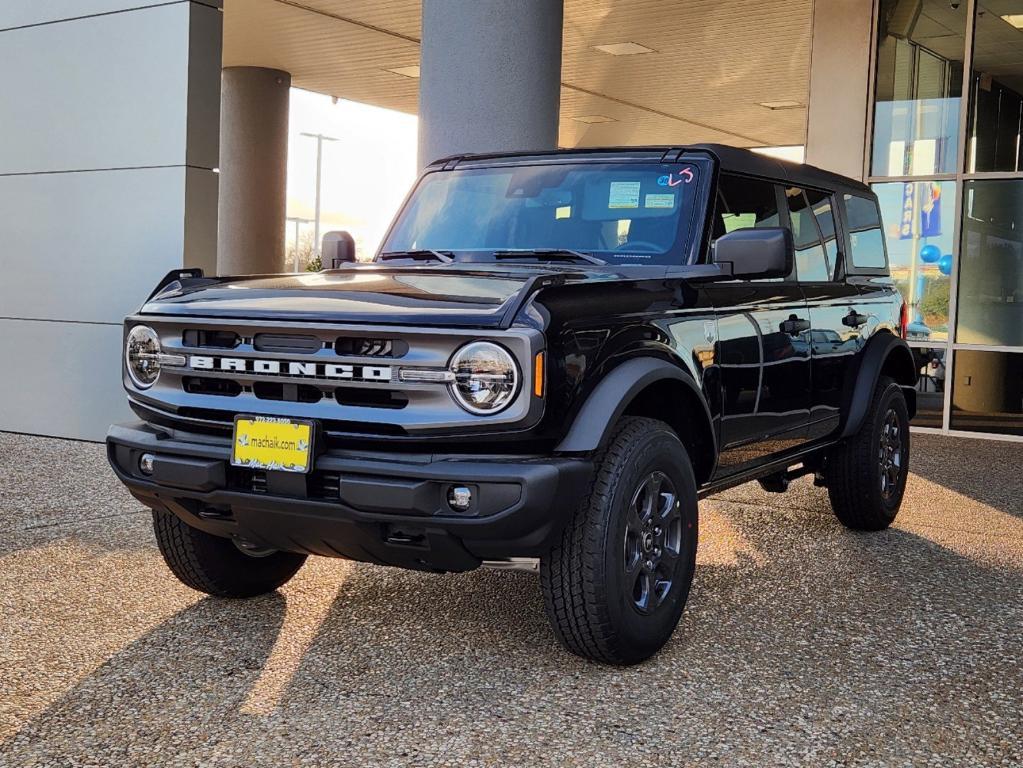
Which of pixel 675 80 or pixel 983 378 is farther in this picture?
pixel 675 80

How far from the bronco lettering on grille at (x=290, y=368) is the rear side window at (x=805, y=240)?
2.46m

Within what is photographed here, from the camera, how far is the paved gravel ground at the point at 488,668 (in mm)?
3156

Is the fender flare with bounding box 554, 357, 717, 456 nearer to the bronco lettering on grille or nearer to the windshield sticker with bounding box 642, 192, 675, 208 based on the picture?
the bronco lettering on grille

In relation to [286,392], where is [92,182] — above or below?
above

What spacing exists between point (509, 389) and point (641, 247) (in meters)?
1.34

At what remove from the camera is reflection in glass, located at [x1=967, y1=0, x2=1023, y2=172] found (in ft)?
37.6

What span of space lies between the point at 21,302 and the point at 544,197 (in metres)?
6.59

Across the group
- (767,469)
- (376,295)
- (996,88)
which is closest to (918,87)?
(996,88)

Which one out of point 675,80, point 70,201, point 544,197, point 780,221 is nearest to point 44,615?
point 544,197

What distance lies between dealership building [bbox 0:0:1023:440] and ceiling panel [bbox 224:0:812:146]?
0.07 metres

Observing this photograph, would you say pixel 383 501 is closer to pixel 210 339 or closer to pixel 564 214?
pixel 210 339

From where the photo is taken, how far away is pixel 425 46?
8.41 meters

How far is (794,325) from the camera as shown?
4.92 metres

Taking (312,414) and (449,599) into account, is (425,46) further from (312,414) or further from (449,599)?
(312,414)
